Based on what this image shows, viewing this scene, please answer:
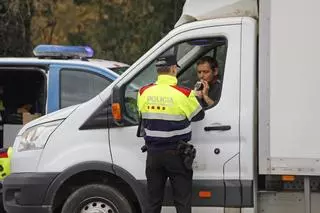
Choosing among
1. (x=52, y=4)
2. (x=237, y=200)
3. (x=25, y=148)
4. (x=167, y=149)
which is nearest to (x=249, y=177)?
(x=237, y=200)

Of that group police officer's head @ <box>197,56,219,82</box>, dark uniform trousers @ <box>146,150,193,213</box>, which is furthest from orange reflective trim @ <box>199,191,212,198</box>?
police officer's head @ <box>197,56,219,82</box>

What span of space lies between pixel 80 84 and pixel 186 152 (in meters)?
2.89

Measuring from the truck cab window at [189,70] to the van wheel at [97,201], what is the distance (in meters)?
0.66

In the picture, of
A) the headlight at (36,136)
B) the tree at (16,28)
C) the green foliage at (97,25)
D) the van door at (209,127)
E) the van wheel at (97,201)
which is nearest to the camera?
the van door at (209,127)

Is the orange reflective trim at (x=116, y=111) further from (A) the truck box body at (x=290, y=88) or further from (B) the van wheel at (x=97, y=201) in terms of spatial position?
(A) the truck box body at (x=290, y=88)

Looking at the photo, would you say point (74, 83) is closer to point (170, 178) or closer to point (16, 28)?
point (170, 178)

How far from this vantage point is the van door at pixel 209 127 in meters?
5.71

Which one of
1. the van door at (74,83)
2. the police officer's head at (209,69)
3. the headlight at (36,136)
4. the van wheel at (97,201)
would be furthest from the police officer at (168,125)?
the van door at (74,83)

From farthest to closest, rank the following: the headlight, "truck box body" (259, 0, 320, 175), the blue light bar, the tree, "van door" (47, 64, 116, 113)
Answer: the tree < the blue light bar < "van door" (47, 64, 116, 113) < the headlight < "truck box body" (259, 0, 320, 175)

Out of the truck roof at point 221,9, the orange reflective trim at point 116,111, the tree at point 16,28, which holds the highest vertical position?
the tree at point 16,28

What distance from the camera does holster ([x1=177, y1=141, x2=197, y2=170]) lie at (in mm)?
5602

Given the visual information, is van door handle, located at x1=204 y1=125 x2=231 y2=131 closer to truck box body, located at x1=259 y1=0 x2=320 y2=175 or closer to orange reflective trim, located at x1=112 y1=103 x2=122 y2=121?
truck box body, located at x1=259 y1=0 x2=320 y2=175

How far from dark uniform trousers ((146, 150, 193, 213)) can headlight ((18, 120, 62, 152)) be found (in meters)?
1.04

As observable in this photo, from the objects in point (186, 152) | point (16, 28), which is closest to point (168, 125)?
point (186, 152)
